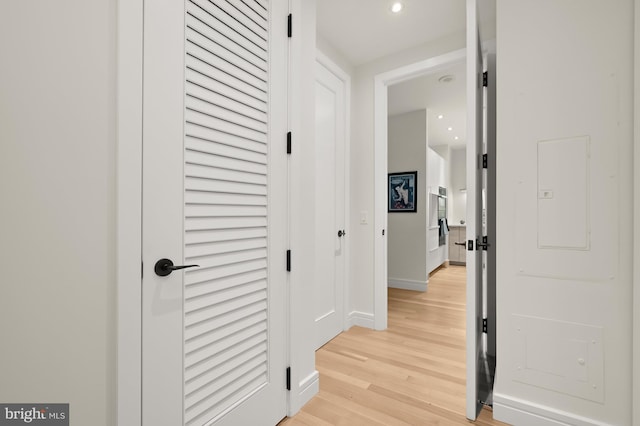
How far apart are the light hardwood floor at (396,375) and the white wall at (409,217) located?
109 cm

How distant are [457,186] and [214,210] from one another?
7.34m

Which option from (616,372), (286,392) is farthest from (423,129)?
(286,392)

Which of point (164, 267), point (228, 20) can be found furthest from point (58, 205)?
point (228, 20)

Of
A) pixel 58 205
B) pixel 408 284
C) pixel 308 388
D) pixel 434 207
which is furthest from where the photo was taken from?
pixel 434 207

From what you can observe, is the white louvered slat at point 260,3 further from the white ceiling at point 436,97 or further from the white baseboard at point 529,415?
the white baseboard at point 529,415

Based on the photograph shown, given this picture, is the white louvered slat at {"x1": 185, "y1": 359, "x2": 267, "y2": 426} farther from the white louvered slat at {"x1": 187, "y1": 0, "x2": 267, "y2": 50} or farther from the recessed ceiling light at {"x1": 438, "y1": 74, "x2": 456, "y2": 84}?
the recessed ceiling light at {"x1": 438, "y1": 74, "x2": 456, "y2": 84}

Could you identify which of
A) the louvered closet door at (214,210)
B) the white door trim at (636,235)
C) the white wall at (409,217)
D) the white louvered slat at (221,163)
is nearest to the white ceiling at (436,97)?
the white wall at (409,217)

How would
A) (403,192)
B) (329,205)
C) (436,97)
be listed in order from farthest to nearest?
(403,192), (436,97), (329,205)

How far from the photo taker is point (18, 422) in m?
0.79

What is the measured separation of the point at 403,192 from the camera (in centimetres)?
467

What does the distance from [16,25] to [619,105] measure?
2292mm

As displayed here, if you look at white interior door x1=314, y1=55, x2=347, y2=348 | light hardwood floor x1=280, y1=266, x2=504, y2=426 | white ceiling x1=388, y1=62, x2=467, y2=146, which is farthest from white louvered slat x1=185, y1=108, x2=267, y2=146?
white ceiling x1=388, y1=62, x2=467, y2=146

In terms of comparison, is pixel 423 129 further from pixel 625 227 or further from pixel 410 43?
pixel 625 227

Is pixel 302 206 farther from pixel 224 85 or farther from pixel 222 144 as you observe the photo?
pixel 224 85
